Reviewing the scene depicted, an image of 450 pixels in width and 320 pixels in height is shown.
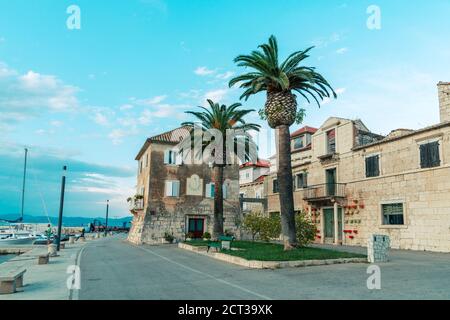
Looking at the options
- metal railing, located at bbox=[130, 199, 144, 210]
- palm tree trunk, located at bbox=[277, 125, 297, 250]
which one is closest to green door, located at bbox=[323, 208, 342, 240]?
palm tree trunk, located at bbox=[277, 125, 297, 250]

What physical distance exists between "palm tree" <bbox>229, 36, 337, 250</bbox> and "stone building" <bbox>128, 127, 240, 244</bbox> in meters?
16.8

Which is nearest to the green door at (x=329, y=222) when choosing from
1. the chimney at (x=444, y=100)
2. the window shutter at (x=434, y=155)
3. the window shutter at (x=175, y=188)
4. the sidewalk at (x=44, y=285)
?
the window shutter at (x=434, y=155)

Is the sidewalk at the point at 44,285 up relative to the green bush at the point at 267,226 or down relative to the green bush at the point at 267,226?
down

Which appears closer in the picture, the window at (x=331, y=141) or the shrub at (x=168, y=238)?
the window at (x=331, y=141)

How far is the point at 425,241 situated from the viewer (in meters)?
24.1

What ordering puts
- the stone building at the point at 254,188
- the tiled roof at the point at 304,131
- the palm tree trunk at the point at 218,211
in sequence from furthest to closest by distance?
the stone building at the point at 254,188, the tiled roof at the point at 304,131, the palm tree trunk at the point at 218,211

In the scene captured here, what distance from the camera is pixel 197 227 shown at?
39.0m

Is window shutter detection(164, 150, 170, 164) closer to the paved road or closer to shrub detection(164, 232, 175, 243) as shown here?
shrub detection(164, 232, 175, 243)

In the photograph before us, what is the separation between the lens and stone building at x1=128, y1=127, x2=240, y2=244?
37.1 metres

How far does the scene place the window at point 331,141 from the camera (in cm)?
3400

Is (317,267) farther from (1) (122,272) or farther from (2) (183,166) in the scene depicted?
(2) (183,166)

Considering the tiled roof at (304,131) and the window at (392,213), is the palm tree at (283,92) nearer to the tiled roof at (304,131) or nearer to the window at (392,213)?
the window at (392,213)
